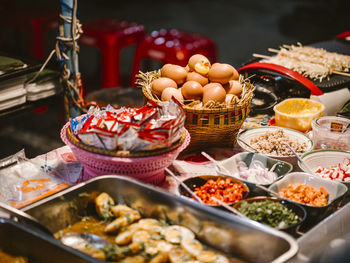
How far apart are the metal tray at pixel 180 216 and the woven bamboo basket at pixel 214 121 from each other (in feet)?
1.83

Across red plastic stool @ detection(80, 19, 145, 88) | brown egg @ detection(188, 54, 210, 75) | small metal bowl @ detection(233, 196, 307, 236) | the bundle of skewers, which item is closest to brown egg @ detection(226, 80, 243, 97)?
brown egg @ detection(188, 54, 210, 75)

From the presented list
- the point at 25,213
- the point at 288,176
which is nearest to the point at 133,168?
the point at 25,213

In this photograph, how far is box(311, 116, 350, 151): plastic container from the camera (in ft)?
7.29

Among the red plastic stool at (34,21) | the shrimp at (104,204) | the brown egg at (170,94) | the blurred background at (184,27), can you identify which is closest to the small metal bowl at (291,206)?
the shrimp at (104,204)

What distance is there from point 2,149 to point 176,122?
350 centimetres

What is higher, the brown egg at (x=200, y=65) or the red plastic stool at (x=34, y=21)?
the brown egg at (x=200, y=65)

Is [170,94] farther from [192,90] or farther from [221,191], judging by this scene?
[221,191]

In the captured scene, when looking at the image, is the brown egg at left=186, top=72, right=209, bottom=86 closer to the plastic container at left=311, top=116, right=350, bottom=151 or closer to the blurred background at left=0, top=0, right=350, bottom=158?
the plastic container at left=311, top=116, right=350, bottom=151

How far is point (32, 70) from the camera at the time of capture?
2.90 m

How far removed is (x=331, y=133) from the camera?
2221mm

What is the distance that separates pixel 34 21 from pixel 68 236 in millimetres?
4489

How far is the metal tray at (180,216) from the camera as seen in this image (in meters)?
1.37

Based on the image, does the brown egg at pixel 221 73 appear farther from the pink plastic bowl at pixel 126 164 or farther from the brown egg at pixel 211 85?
the pink plastic bowl at pixel 126 164

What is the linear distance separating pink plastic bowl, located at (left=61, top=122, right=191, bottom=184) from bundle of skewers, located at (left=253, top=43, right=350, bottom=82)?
4.70 ft
